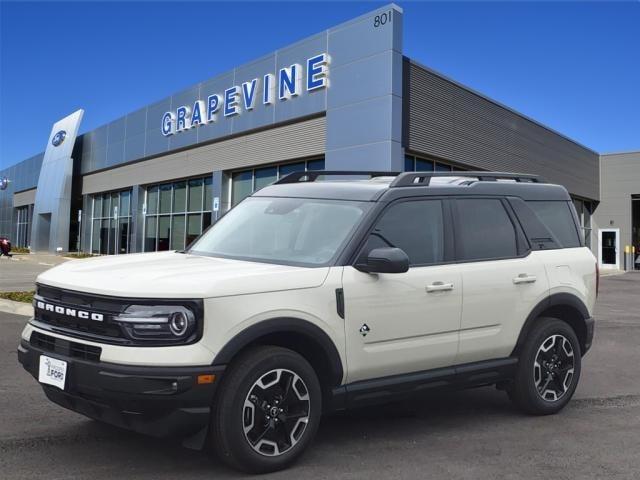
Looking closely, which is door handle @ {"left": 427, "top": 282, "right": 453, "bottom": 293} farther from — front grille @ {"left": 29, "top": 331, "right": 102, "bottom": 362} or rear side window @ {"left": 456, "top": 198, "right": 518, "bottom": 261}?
front grille @ {"left": 29, "top": 331, "right": 102, "bottom": 362}

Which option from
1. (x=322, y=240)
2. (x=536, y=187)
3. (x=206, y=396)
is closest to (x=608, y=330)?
(x=536, y=187)

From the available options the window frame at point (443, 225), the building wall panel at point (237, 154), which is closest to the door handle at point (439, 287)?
the window frame at point (443, 225)

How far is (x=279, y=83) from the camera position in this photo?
65.2 feet

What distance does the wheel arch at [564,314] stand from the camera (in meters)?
5.01

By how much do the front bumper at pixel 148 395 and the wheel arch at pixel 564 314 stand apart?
2703 millimetres

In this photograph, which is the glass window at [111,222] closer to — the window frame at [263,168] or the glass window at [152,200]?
the glass window at [152,200]

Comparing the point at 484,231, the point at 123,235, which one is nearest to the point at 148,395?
the point at 484,231

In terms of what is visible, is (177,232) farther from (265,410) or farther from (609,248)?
(609,248)

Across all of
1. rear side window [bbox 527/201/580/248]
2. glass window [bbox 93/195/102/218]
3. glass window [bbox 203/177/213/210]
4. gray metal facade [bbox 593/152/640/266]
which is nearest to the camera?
rear side window [bbox 527/201/580/248]

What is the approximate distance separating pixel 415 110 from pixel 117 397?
49.7 feet

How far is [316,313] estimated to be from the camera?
12.6ft

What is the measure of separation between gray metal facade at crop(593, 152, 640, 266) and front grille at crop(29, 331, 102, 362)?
3760 centimetres

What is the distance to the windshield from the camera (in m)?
4.26

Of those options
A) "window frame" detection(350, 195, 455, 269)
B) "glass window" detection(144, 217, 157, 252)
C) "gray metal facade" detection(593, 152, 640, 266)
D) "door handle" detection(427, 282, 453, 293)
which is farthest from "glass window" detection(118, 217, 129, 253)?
"door handle" detection(427, 282, 453, 293)
